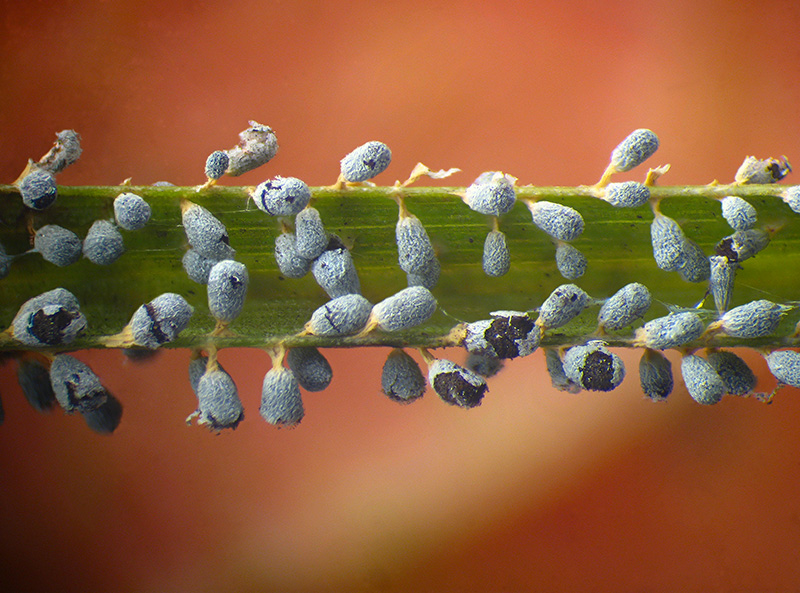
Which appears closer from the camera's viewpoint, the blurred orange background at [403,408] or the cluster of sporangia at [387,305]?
the cluster of sporangia at [387,305]

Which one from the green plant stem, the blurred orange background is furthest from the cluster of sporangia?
the blurred orange background

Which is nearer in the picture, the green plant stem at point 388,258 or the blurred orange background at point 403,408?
the green plant stem at point 388,258

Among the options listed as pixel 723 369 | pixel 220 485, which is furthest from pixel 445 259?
pixel 220 485

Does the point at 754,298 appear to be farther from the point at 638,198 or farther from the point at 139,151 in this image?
the point at 139,151

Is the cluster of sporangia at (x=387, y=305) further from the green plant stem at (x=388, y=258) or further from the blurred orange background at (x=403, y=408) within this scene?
the blurred orange background at (x=403, y=408)

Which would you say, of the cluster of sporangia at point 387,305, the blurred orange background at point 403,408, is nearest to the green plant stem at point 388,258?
the cluster of sporangia at point 387,305

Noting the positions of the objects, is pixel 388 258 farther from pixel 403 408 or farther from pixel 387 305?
pixel 403 408

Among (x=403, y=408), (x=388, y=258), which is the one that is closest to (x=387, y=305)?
(x=388, y=258)

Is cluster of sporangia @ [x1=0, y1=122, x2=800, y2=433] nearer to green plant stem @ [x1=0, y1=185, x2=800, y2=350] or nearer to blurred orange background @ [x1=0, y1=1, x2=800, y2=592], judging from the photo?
green plant stem @ [x1=0, y1=185, x2=800, y2=350]
